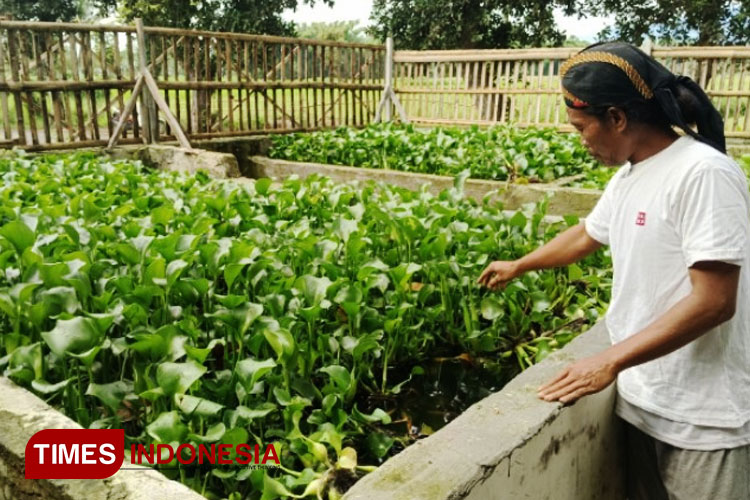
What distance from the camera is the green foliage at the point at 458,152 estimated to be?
685cm

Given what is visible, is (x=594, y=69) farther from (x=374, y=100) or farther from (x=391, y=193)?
(x=374, y=100)

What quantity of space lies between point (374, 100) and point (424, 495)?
1076 centimetres

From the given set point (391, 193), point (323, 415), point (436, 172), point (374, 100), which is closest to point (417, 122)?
point (374, 100)

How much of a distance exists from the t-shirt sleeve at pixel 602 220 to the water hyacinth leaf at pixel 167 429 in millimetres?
1422

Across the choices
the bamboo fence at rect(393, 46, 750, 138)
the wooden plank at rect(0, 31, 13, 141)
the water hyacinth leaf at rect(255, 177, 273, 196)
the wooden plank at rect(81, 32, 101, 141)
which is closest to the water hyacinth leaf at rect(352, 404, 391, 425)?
the water hyacinth leaf at rect(255, 177, 273, 196)

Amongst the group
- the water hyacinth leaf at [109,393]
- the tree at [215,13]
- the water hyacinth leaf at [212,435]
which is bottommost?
the water hyacinth leaf at [212,435]

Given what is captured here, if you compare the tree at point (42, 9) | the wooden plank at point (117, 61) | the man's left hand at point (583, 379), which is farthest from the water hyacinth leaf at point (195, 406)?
the tree at point (42, 9)

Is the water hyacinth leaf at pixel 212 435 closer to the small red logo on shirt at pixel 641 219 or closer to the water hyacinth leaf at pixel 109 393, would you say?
the water hyacinth leaf at pixel 109 393

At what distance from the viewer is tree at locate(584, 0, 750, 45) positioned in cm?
1752

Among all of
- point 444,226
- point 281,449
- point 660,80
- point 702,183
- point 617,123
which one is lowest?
point 281,449

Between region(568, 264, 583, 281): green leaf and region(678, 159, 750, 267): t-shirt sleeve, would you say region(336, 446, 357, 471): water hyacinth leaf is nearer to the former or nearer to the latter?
region(678, 159, 750, 267): t-shirt sleeve

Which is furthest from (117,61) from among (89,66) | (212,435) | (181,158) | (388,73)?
(212,435)

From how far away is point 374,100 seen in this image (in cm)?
1185

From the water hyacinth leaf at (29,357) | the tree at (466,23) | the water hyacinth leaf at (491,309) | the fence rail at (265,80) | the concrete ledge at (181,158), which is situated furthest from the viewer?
the tree at (466,23)
